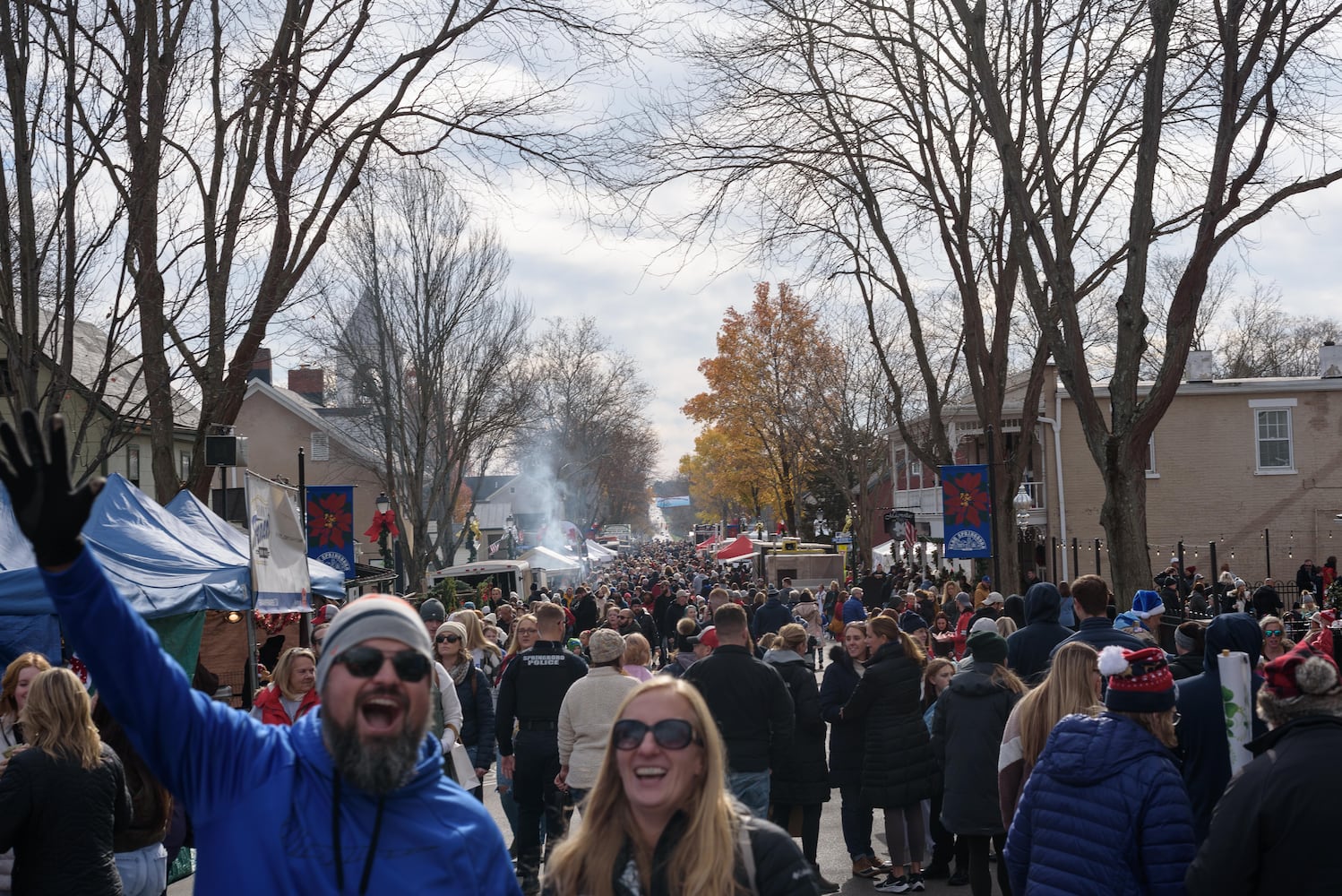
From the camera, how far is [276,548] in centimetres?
1185

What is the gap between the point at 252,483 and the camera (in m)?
11.1

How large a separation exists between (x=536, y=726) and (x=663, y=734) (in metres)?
6.26

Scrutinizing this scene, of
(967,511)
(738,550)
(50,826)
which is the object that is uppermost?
(967,511)

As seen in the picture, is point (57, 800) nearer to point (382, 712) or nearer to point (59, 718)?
point (59, 718)

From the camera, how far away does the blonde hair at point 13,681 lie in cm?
643

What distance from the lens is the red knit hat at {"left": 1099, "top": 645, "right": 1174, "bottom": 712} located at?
4.73m

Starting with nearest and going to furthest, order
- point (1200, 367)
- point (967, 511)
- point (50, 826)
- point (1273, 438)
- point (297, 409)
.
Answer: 1. point (50, 826)
2. point (967, 511)
3. point (1273, 438)
4. point (1200, 367)
5. point (297, 409)

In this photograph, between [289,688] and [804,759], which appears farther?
[804,759]

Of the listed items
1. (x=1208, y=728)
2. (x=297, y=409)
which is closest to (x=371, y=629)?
(x=1208, y=728)

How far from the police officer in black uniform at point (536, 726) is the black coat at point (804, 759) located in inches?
59.8

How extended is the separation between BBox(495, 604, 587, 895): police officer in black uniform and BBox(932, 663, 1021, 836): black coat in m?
2.67

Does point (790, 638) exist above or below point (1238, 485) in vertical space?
below

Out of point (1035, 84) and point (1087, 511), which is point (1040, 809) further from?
point (1087, 511)

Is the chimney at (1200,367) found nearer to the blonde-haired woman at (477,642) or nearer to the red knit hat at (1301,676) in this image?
the blonde-haired woman at (477,642)
